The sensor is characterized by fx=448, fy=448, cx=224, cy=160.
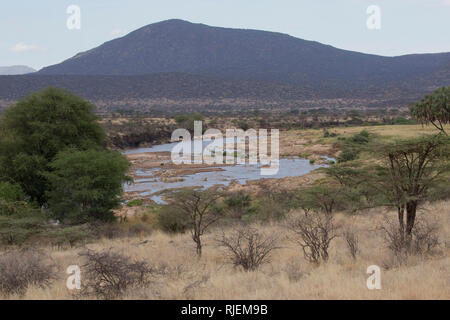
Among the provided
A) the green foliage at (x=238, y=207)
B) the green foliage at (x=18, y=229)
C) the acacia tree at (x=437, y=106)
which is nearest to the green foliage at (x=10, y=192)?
the green foliage at (x=18, y=229)

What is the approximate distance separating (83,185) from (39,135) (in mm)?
4021

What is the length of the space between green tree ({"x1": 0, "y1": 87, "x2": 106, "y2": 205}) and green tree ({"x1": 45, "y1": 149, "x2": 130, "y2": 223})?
1.52 m

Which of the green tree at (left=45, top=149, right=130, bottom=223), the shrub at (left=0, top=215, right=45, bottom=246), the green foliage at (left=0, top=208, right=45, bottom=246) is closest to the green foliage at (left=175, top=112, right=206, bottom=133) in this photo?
the green tree at (left=45, top=149, right=130, bottom=223)

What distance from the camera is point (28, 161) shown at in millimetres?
21281

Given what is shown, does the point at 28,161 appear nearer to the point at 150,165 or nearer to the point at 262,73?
the point at 150,165

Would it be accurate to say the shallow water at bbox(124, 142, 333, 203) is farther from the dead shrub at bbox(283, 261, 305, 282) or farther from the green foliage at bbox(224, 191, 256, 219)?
the dead shrub at bbox(283, 261, 305, 282)

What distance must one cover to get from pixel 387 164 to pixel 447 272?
450cm

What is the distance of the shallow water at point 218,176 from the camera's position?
35.2 meters

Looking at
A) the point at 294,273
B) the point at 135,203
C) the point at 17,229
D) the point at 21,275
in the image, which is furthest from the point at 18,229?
the point at 135,203

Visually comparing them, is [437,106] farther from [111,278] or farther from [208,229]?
[111,278]

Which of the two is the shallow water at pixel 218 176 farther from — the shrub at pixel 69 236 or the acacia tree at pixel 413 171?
the acacia tree at pixel 413 171

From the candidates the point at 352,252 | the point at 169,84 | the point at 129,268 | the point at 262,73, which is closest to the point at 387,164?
the point at 352,252

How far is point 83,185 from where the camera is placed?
1980 centimetres

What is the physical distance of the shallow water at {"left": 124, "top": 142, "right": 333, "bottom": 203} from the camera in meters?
35.2
